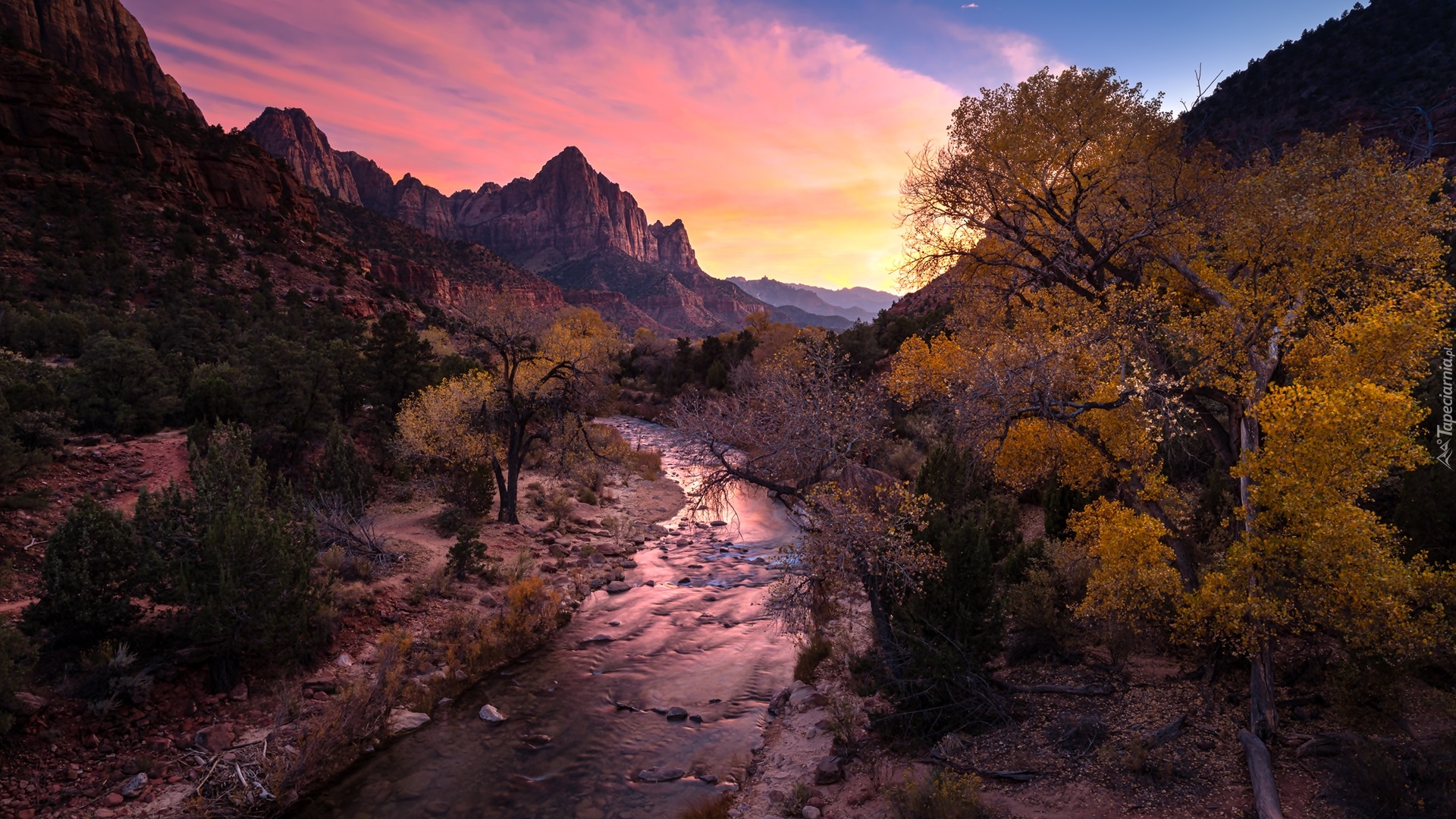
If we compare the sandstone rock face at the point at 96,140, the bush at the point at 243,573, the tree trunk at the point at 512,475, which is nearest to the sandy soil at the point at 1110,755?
the bush at the point at 243,573

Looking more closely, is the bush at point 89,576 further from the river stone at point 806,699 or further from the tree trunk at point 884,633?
the tree trunk at point 884,633

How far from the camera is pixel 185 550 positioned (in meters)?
9.10

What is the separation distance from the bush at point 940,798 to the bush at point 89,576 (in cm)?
1099

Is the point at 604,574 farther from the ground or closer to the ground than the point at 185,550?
closer to the ground

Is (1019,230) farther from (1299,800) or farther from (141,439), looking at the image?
(141,439)

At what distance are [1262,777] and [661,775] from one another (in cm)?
724

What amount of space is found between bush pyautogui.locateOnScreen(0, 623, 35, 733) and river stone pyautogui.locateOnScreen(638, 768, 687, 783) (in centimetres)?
742

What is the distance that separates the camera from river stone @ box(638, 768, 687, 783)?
875cm

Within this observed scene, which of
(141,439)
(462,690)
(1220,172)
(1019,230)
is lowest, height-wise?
(462,690)

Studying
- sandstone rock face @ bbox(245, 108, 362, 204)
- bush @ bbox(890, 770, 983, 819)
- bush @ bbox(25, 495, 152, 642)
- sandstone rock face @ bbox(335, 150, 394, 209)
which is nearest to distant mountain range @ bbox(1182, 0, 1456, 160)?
bush @ bbox(890, 770, 983, 819)

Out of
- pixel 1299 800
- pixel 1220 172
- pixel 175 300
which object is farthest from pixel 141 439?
pixel 1220 172

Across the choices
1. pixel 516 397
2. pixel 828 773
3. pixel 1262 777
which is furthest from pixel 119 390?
pixel 1262 777

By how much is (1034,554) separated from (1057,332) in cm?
438

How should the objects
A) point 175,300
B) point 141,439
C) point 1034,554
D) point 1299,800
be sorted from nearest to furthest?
point 1299,800
point 1034,554
point 141,439
point 175,300
